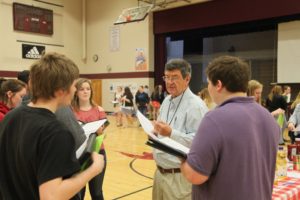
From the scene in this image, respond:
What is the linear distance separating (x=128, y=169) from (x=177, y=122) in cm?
394

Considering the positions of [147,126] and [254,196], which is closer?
[254,196]

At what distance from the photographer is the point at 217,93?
60.3 inches

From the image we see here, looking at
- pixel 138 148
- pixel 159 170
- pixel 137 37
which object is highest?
pixel 137 37

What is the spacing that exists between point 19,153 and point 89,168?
284 mm

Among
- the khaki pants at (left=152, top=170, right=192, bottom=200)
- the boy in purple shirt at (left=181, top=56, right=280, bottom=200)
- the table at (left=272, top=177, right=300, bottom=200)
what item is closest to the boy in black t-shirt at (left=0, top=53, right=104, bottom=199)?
the boy in purple shirt at (left=181, top=56, right=280, bottom=200)

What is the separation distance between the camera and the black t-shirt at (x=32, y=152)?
117 cm

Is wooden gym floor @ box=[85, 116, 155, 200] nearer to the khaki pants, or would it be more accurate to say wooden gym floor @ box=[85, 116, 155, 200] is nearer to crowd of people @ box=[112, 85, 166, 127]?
the khaki pants

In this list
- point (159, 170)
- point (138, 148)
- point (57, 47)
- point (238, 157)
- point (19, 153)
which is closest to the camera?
point (19, 153)

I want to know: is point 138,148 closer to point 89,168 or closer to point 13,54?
point 89,168

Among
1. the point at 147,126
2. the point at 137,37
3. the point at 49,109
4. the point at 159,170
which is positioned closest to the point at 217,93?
the point at 147,126

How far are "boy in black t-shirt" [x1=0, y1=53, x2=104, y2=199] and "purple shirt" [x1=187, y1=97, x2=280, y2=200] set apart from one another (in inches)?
18.5

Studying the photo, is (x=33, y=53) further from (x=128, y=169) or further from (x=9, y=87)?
(x=9, y=87)

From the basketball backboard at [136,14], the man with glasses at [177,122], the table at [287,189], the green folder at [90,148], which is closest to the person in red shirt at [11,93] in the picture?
the man with glasses at [177,122]

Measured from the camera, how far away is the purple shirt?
4.44ft
